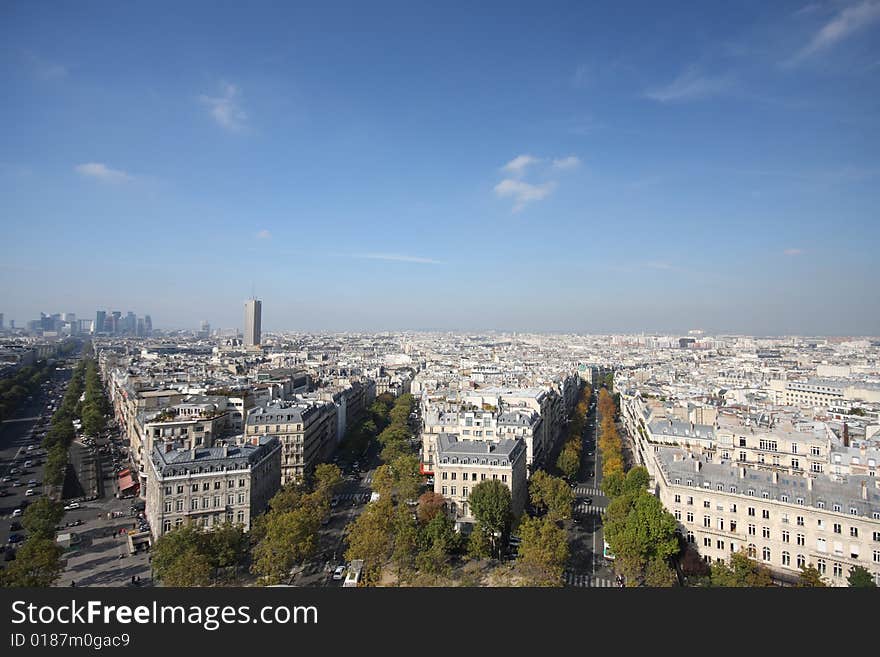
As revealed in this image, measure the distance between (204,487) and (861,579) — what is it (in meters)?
24.6

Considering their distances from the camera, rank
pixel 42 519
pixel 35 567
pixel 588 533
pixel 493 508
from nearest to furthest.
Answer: pixel 35 567, pixel 42 519, pixel 493 508, pixel 588 533

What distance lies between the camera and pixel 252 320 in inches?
5709

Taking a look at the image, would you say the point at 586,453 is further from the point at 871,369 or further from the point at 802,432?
the point at 871,369

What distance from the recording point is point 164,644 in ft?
30.2

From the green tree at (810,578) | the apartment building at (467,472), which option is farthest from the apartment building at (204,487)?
the green tree at (810,578)

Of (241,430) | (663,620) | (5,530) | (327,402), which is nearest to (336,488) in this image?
(241,430)

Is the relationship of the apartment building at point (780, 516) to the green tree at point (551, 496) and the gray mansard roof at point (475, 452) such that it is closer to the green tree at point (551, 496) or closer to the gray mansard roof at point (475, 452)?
the green tree at point (551, 496)

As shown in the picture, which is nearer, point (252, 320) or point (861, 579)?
point (861, 579)

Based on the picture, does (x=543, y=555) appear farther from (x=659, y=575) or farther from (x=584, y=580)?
(x=659, y=575)

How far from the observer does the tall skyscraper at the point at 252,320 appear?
144 m

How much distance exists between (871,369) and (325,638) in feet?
316

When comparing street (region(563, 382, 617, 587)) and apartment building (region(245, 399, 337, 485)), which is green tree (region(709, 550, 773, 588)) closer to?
→ street (region(563, 382, 617, 587))

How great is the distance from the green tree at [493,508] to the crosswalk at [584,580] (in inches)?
126

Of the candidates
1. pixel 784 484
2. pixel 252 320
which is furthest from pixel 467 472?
pixel 252 320
